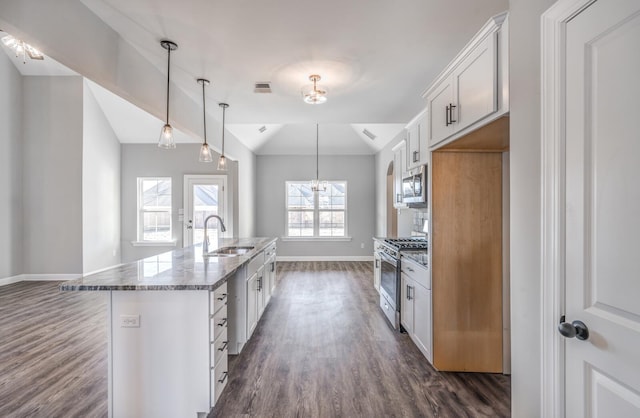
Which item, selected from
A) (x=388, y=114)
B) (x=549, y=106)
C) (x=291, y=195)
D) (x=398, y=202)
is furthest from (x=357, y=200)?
(x=549, y=106)

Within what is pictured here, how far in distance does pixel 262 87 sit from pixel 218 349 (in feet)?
8.34

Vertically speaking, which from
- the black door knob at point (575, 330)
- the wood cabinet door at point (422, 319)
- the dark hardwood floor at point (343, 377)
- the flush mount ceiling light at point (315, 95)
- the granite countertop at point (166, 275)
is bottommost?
the dark hardwood floor at point (343, 377)

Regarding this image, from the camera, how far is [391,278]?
3430 millimetres

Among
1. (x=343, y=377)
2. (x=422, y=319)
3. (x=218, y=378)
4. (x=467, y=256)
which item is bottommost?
(x=343, y=377)

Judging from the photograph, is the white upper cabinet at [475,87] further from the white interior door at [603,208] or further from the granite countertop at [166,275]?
the granite countertop at [166,275]

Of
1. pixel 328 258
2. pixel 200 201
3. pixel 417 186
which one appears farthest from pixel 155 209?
pixel 417 186

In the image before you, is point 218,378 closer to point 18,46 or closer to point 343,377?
point 343,377

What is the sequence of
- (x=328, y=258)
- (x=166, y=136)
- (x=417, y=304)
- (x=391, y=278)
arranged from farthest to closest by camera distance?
1. (x=328, y=258)
2. (x=391, y=278)
3. (x=417, y=304)
4. (x=166, y=136)

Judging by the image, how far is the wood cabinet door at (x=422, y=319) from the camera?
2.52 metres

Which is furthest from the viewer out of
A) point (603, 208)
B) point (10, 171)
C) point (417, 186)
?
point (10, 171)

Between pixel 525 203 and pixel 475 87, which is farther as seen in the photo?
pixel 475 87

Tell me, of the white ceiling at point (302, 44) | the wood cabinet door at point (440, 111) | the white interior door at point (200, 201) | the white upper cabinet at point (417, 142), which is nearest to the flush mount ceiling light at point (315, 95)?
the white ceiling at point (302, 44)

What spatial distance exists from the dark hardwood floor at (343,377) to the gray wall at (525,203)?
2.73 feet

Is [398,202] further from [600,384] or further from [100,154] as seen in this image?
[100,154]
